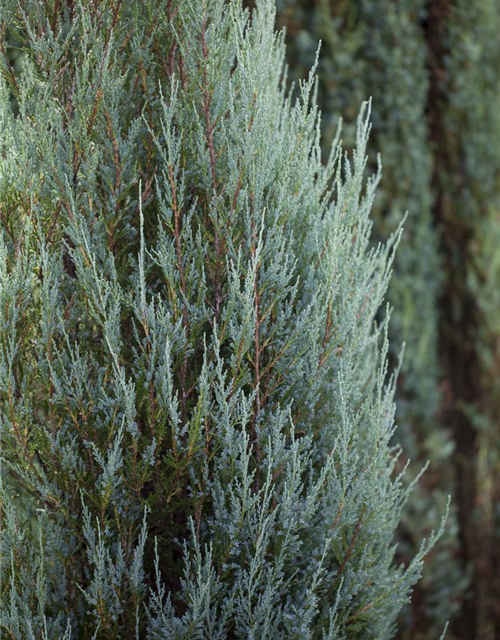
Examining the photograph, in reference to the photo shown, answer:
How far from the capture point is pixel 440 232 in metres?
4.96

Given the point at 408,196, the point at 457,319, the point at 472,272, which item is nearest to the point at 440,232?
the point at 472,272

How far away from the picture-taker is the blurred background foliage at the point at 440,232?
4.22m

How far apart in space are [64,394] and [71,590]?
0.65m

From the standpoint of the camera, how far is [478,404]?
5.16m

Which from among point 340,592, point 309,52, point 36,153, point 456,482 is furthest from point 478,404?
point 36,153

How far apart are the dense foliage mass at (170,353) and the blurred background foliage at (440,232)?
182 cm

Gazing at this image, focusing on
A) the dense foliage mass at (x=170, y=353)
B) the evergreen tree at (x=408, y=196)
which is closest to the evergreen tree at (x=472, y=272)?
the evergreen tree at (x=408, y=196)

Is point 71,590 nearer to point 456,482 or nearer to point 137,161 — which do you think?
point 137,161

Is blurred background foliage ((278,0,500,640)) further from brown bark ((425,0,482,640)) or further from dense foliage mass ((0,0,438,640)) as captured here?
dense foliage mass ((0,0,438,640))

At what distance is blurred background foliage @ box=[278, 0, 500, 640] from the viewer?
4.22 m

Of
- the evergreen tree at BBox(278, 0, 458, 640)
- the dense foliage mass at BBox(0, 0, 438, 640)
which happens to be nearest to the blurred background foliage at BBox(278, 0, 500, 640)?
the evergreen tree at BBox(278, 0, 458, 640)

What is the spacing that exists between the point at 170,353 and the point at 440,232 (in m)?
3.24

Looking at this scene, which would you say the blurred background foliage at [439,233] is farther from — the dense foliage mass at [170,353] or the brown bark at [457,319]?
the dense foliage mass at [170,353]

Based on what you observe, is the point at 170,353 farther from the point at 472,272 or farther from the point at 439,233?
the point at 472,272
